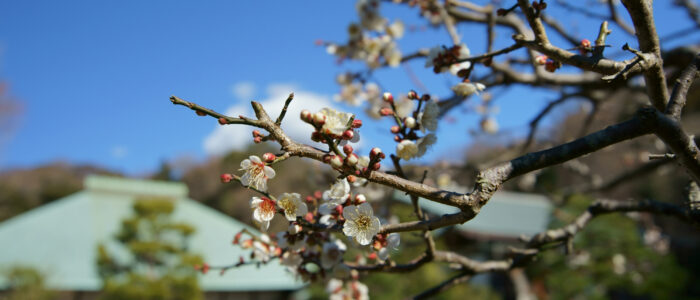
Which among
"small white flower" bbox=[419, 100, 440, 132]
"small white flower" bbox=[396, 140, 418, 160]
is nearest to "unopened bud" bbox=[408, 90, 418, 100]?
"small white flower" bbox=[419, 100, 440, 132]

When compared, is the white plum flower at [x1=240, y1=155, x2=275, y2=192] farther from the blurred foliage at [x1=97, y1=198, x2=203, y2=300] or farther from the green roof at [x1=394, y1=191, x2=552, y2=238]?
the green roof at [x1=394, y1=191, x2=552, y2=238]

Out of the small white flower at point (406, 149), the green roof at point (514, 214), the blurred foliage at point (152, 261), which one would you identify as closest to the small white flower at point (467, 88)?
the small white flower at point (406, 149)

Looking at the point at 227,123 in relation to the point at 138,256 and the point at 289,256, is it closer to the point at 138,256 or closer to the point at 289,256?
the point at 289,256

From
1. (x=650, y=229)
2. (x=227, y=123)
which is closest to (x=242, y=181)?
(x=227, y=123)

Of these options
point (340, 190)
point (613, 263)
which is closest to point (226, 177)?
point (340, 190)

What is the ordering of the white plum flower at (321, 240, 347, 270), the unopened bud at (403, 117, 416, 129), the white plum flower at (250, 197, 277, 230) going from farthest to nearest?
1. the white plum flower at (321, 240, 347, 270)
2. the unopened bud at (403, 117, 416, 129)
3. the white plum flower at (250, 197, 277, 230)

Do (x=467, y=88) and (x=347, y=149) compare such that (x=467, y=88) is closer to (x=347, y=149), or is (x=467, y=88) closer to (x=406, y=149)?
(x=406, y=149)

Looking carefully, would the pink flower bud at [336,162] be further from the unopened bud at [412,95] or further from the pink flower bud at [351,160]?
the unopened bud at [412,95]
